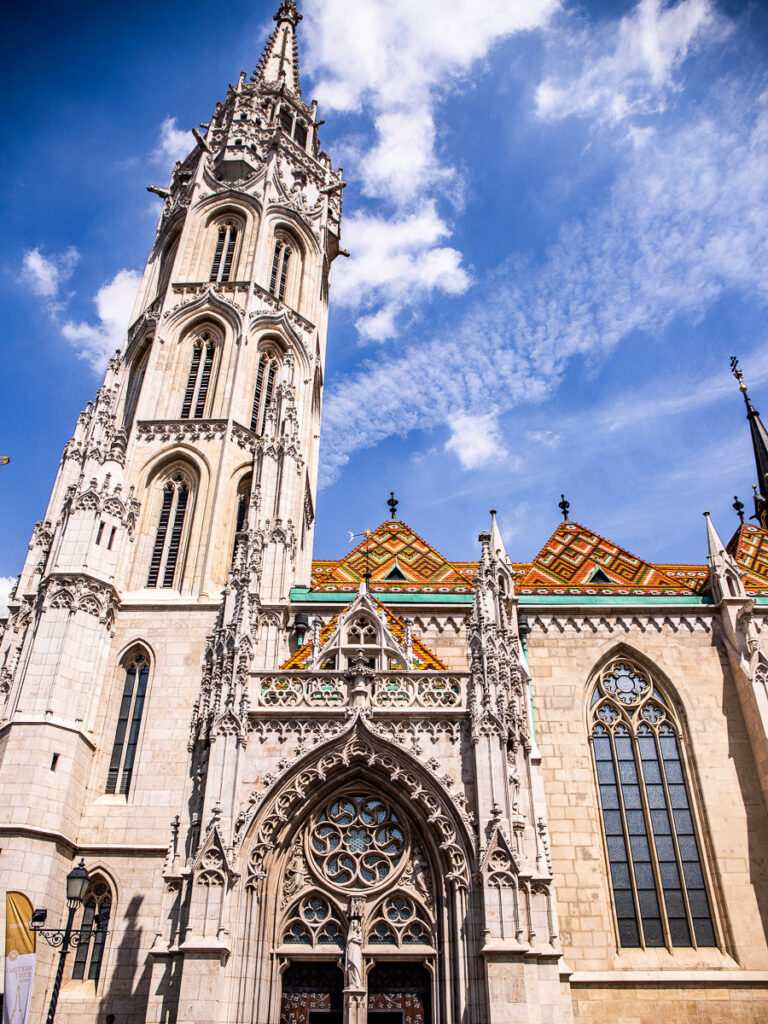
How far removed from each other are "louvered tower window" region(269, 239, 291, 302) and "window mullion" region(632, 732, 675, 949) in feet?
59.1

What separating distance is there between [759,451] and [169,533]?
26482 millimetres

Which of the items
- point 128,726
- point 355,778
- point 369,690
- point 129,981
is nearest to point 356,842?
point 355,778

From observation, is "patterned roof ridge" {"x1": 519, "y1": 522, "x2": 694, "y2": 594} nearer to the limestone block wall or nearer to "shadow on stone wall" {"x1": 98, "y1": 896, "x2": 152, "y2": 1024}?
the limestone block wall

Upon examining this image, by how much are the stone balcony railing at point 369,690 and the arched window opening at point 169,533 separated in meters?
7.45

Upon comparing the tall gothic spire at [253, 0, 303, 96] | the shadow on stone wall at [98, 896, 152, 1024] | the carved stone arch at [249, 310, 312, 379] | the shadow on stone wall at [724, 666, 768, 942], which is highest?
the tall gothic spire at [253, 0, 303, 96]

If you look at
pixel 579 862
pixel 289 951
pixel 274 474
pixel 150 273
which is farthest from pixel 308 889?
pixel 150 273

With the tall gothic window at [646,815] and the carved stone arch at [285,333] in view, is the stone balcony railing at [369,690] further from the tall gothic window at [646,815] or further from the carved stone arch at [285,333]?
the carved stone arch at [285,333]

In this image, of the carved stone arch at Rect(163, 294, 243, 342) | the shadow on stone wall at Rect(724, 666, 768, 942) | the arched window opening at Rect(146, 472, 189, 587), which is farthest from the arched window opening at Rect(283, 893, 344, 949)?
the carved stone arch at Rect(163, 294, 243, 342)

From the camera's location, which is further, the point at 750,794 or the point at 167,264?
the point at 167,264

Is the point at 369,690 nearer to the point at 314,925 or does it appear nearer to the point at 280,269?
the point at 314,925

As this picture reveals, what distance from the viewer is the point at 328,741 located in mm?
13328

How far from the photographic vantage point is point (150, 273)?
2861 cm

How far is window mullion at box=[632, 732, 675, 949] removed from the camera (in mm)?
16172

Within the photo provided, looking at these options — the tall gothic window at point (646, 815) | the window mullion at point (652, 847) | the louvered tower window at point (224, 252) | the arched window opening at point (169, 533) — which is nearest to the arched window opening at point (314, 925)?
the tall gothic window at point (646, 815)
